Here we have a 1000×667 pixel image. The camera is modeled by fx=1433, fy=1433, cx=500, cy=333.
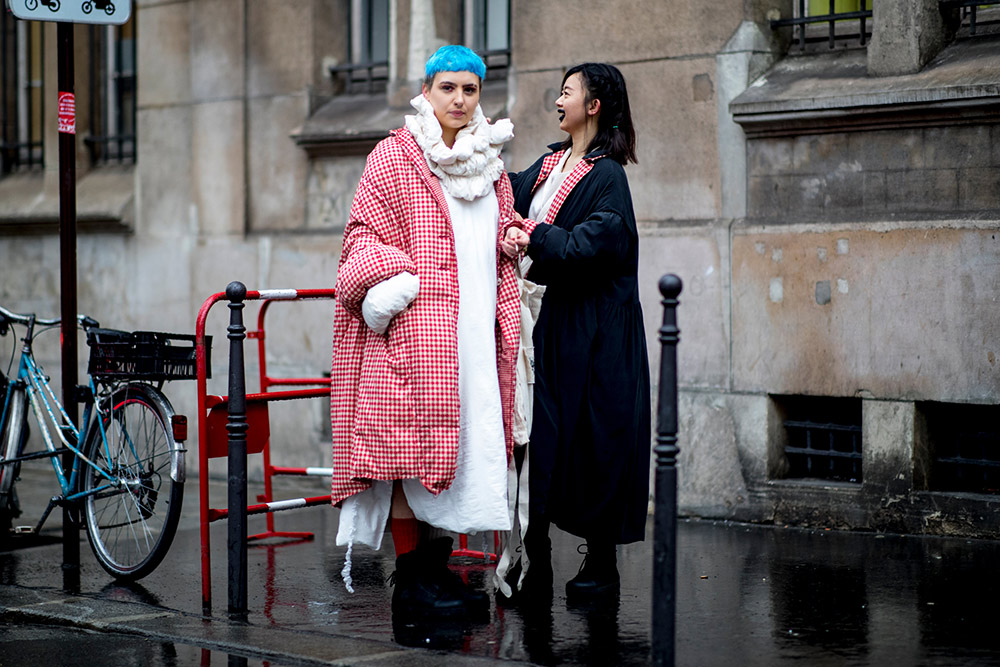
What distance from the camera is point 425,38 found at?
30.0ft

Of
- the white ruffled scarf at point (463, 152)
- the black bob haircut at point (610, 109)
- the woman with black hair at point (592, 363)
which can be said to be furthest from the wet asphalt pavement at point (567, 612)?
the black bob haircut at point (610, 109)

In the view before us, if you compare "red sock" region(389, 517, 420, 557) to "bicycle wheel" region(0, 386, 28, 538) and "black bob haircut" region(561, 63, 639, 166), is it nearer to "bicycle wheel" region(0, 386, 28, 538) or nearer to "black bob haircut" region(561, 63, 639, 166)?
"black bob haircut" region(561, 63, 639, 166)

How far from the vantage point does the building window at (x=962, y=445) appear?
7027mm

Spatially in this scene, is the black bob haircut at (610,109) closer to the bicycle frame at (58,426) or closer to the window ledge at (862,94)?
the window ledge at (862,94)

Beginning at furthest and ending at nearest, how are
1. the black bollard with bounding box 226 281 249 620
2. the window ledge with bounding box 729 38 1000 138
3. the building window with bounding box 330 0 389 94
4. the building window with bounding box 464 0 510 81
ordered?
1. the building window with bounding box 330 0 389 94
2. the building window with bounding box 464 0 510 81
3. the window ledge with bounding box 729 38 1000 138
4. the black bollard with bounding box 226 281 249 620

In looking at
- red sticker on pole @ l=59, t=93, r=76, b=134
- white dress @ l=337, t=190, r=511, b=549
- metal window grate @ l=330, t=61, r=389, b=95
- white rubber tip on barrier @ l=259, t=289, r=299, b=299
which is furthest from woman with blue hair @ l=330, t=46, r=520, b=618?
metal window grate @ l=330, t=61, r=389, b=95

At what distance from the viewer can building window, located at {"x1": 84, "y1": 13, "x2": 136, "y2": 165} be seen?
1120 cm

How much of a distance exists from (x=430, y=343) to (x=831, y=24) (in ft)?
11.9

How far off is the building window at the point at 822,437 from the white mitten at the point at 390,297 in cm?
310

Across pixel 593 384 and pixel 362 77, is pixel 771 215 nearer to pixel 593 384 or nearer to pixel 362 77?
pixel 593 384

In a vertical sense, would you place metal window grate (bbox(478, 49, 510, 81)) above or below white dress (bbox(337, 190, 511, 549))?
above

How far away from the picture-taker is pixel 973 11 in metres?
7.19

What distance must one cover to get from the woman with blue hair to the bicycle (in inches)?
41.9

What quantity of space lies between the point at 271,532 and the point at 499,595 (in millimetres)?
1990
